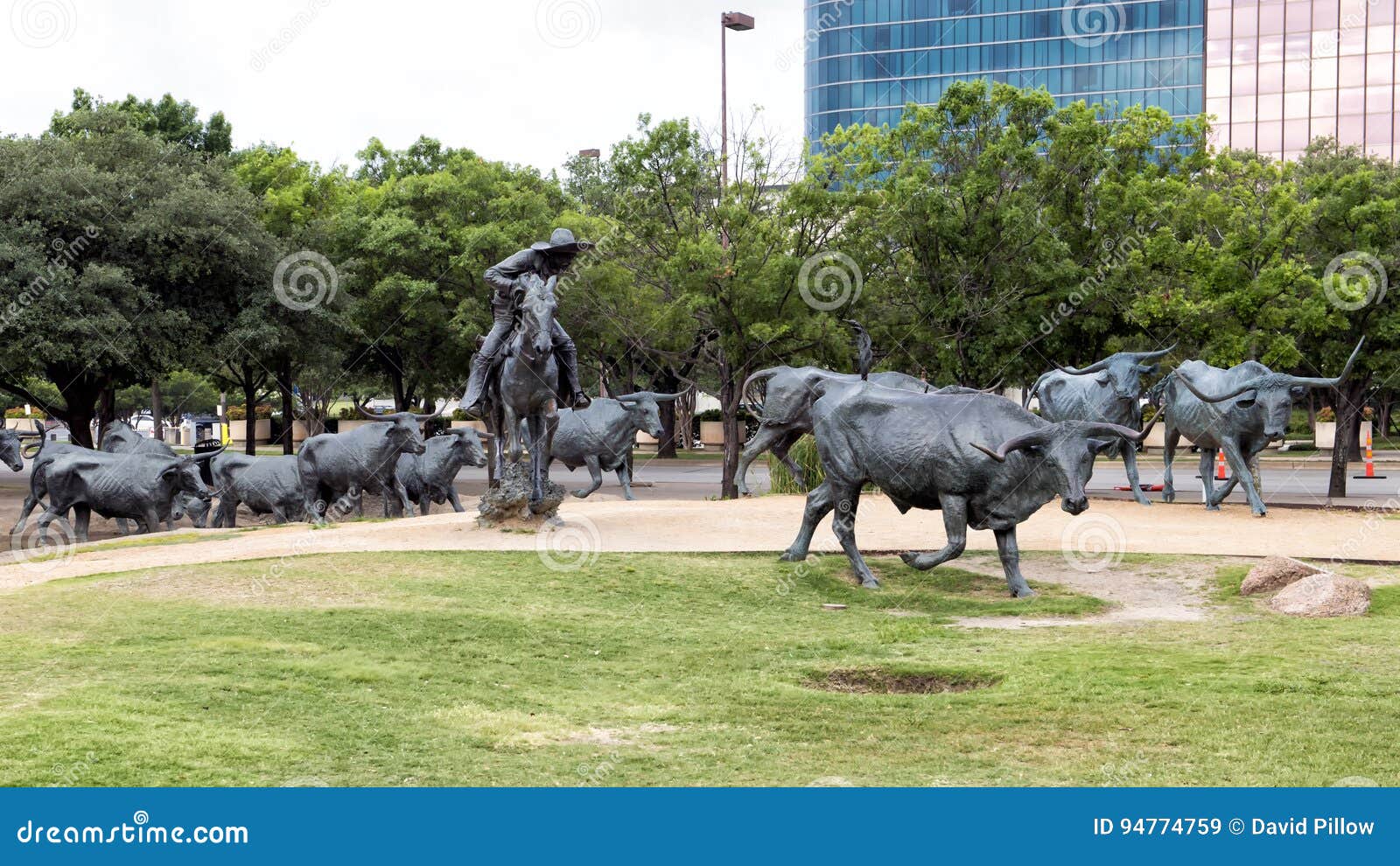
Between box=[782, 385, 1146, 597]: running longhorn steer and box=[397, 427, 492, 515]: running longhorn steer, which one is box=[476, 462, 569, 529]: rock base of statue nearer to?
box=[782, 385, 1146, 597]: running longhorn steer

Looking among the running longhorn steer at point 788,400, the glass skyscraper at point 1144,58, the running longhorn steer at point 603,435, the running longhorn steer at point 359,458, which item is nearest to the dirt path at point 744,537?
the running longhorn steer at point 788,400

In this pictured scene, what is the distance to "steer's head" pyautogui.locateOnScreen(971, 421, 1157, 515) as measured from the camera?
40.5 ft

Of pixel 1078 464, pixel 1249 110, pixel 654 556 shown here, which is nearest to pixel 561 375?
pixel 654 556

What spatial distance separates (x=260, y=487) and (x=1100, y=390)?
13.5 meters

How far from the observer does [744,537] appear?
17.1 meters

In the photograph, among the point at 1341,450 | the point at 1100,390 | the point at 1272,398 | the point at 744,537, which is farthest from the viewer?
the point at 1341,450

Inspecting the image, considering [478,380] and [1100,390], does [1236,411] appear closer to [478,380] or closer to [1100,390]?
[1100,390]

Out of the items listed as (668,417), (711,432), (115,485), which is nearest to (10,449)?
(115,485)

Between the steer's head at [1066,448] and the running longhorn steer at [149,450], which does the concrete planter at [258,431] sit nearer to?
the running longhorn steer at [149,450]

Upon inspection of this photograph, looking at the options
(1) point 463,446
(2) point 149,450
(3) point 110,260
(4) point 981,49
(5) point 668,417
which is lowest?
(5) point 668,417

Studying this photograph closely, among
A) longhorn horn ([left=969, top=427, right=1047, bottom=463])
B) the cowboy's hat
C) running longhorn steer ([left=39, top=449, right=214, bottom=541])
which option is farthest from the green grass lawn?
running longhorn steer ([left=39, top=449, right=214, bottom=541])

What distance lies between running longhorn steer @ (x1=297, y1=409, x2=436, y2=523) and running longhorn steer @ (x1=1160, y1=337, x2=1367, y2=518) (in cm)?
1111

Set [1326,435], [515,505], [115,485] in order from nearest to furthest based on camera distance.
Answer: [515,505] < [115,485] < [1326,435]

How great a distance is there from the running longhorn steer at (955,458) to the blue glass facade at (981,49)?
82.8 m
